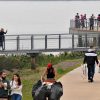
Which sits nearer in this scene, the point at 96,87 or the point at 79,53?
the point at 96,87

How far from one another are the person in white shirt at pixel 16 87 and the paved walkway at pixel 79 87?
3049 millimetres

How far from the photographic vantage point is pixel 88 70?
23.7m

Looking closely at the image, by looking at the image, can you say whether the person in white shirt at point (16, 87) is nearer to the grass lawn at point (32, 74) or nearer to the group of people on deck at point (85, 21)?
the grass lawn at point (32, 74)

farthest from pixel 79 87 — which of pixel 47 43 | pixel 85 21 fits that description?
pixel 85 21

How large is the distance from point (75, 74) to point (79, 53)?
1013 cm

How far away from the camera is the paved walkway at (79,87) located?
2062 cm

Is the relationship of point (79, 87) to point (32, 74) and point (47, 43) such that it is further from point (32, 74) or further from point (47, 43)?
point (47, 43)

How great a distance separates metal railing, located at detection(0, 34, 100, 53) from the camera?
33281 millimetres

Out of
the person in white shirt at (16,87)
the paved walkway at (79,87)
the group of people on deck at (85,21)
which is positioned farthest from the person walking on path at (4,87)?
the group of people on deck at (85,21)

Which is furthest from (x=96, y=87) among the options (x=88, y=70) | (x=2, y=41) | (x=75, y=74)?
(x=2, y=41)

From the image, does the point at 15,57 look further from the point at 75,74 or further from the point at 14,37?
the point at 75,74

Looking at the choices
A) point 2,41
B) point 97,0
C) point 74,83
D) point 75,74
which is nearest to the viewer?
point 74,83

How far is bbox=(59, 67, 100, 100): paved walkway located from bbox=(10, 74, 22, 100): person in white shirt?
3.05 meters

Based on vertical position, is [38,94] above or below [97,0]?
below
